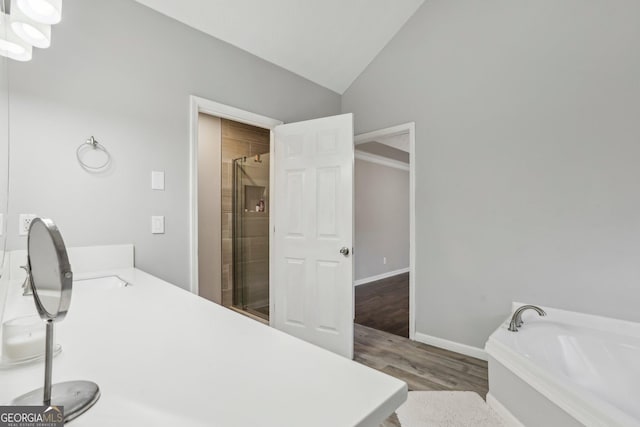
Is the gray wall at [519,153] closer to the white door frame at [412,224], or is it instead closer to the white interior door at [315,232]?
the white door frame at [412,224]

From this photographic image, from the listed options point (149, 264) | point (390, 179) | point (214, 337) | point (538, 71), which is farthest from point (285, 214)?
point (390, 179)

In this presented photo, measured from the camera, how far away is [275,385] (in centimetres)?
57

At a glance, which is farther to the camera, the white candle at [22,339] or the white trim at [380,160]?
the white trim at [380,160]

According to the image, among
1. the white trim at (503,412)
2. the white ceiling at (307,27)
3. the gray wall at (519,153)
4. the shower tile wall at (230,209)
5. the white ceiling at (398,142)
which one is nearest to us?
the white trim at (503,412)

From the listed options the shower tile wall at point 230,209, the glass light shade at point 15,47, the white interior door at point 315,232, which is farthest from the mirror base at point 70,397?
the shower tile wall at point 230,209

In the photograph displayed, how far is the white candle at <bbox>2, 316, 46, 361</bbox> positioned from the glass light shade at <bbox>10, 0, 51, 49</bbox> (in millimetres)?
1342

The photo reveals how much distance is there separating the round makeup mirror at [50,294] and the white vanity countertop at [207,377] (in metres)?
0.03

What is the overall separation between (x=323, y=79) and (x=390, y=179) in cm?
312

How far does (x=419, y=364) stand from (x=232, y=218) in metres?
2.50

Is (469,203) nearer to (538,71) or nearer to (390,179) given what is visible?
(538,71)

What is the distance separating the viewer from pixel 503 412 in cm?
168

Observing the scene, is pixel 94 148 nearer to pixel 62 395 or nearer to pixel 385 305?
pixel 62 395

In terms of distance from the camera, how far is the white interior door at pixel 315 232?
252 centimetres

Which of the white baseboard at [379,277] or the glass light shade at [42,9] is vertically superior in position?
the glass light shade at [42,9]
